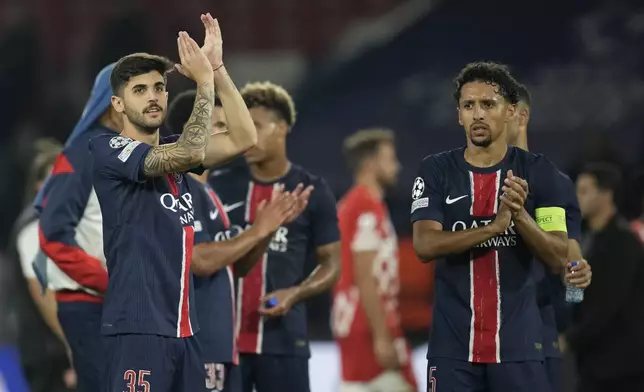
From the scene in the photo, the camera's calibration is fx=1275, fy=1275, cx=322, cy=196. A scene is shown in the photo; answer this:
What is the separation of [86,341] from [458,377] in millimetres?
1790

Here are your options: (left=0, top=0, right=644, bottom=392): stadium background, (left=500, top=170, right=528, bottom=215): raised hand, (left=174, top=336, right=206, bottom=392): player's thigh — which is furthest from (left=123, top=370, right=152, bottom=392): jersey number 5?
(left=0, top=0, right=644, bottom=392): stadium background

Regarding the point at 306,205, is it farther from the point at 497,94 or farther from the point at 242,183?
the point at 497,94

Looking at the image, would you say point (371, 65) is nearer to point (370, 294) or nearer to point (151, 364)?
point (370, 294)

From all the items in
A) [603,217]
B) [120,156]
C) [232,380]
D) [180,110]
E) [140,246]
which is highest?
[180,110]

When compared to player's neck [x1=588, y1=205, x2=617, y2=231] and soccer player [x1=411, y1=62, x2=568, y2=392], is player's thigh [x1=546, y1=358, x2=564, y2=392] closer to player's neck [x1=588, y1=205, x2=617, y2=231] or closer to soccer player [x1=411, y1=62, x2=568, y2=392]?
soccer player [x1=411, y1=62, x2=568, y2=392]

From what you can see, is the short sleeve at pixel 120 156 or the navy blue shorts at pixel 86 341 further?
the navy blue shorts at pixel 86 341

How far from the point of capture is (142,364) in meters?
4.86

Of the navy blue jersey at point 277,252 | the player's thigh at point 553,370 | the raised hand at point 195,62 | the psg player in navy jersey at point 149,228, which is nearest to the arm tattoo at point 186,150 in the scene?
the psg player in navy jersey at point 149,228

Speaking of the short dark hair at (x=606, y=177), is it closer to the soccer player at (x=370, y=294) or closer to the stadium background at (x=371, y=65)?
the soccer player at (x=370, y=294)

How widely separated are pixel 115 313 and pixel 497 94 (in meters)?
1.78

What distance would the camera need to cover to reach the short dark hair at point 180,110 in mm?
6098

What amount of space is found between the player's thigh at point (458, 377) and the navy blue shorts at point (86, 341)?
1608 mm

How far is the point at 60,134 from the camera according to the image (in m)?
14.1

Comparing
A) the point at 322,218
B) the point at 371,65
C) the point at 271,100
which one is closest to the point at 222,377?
the point at 322,218
